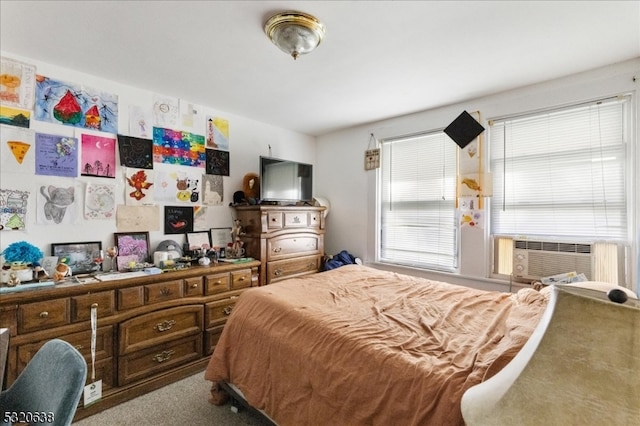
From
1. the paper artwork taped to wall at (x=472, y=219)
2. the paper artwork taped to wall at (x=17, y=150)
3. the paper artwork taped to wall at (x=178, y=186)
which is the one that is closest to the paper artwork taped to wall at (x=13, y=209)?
the paper artwork taped to wall at (x=17, y=150)

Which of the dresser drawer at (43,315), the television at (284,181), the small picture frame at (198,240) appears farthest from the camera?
the television at (284,181)

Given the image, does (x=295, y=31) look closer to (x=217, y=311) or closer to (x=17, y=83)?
(x=17, y=83)

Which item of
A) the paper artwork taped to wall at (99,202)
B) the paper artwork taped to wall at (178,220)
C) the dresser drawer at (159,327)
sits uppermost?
the paper artwork taped to wall at (99,202)

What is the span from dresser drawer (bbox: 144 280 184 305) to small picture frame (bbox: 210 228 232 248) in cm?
77

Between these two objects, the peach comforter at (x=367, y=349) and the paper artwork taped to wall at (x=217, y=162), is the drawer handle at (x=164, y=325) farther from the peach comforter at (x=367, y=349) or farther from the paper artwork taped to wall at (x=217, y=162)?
the paper artwork taped to wall at (x=217, y=162)

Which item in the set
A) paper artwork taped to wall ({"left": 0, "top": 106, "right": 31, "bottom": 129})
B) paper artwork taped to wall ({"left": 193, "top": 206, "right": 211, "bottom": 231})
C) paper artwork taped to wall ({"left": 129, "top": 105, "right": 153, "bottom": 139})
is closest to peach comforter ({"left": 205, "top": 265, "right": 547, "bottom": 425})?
paper artwork taped to wall ({"left": 193, "top": 206, "right": 211, "bottom": 231})

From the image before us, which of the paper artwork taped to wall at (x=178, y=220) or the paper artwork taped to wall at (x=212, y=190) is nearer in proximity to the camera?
the paper artwork taped to wall at (x=178, y=220)

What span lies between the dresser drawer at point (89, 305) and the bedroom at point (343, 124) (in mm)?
631

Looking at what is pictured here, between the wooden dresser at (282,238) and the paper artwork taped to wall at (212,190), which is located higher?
the paper artwork taped to wall at (212,190)

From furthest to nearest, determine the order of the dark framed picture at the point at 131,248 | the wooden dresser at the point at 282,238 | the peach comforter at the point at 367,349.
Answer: the wooden dresser at the point at 282,238 < the dark framed picture at the point at 131,248 < the peach comforter at the point at 367,349

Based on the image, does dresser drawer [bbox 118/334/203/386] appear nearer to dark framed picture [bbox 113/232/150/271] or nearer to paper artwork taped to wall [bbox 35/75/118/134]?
dark framed picture [bbox 113/232/150/271]

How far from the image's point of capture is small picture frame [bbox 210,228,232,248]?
9.98 ft

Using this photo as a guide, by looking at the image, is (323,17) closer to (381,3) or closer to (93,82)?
(381,3)

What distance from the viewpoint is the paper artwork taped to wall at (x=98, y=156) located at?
228cm
